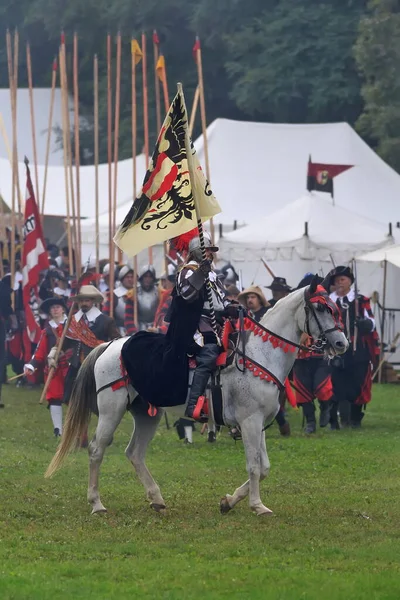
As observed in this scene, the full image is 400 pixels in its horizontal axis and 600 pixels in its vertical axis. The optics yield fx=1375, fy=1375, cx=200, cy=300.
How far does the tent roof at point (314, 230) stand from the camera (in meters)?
26.1

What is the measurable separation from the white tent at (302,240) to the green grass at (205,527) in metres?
10.0

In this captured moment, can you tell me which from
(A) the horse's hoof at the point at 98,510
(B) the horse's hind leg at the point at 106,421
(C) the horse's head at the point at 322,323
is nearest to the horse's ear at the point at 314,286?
(C) the horse's head at the point at 322,323

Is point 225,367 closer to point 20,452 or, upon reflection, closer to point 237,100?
point 20,452

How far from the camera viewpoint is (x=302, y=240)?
26125 mm

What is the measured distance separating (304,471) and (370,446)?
2349 millimetres

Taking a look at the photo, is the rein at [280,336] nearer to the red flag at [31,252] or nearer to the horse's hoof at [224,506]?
the horse's hoof at [224,506]

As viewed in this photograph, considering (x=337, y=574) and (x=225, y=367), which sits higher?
(x=225, y=367)

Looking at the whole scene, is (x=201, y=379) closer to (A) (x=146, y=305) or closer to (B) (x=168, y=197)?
(B) (x=168, y=197)

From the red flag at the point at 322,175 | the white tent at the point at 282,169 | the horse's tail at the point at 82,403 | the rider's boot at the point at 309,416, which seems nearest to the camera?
the horse's tail at the point at 82,403

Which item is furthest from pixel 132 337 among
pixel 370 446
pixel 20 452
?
pixel 370 446

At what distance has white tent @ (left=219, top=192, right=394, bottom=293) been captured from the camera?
26125mm

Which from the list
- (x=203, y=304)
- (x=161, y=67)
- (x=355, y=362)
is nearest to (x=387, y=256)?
(x=161, y=67)

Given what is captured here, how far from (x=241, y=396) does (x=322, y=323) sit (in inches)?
36.5

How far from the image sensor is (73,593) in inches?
315
